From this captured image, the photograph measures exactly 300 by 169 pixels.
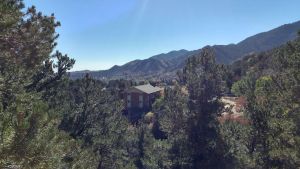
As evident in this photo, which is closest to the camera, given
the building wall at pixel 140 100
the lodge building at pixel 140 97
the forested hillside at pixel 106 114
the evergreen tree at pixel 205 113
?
the forested hillside at pixel 106 114

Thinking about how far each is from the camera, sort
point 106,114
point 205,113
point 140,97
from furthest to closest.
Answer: point 140,97, point 106,114, point 205,113

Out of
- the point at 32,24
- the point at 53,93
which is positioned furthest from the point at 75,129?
the point at 32,24

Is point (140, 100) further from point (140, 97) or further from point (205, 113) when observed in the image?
point (205, 113)

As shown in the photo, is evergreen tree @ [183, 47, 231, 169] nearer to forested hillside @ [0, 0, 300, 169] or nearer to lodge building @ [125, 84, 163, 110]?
forested hillside @ [0, 0, 300, 169]

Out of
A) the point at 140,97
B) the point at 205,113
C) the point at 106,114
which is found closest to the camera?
the point at 205,113

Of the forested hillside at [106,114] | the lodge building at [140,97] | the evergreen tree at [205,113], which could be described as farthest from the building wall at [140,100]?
the evergreen tree at [205,113]

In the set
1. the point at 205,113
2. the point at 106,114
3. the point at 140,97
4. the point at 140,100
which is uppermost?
the point at 205,113

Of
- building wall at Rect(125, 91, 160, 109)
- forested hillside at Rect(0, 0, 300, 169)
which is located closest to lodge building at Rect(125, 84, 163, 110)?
building wall at Rect(125, 91, 160, 109)

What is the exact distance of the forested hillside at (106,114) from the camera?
8.17 m

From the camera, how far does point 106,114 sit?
33.8 metres

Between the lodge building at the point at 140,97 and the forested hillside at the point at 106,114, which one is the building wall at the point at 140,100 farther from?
the forested hillside at the point at 106,114

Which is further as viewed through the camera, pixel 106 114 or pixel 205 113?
pixel 106 114

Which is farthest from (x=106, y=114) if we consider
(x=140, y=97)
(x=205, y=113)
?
(x=140, y=97)

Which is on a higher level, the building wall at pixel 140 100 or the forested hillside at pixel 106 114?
the forested hillside at pixel 106 114
